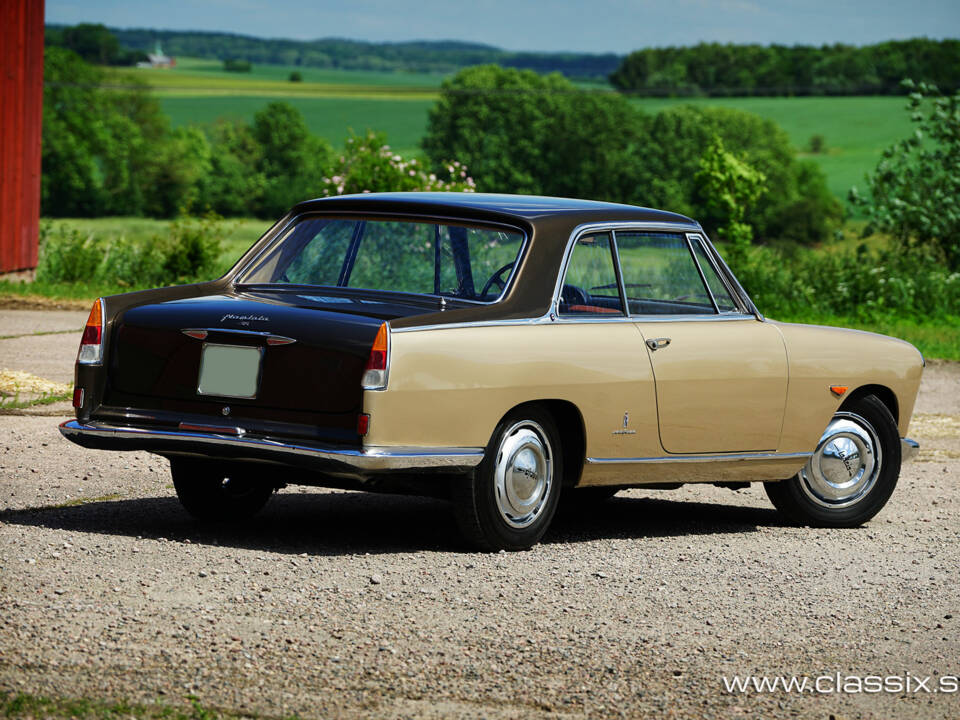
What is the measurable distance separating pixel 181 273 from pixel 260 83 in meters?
131

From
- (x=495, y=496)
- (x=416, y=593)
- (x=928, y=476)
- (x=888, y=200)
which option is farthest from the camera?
(x=888, y=200)

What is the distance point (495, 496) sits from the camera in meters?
6.58

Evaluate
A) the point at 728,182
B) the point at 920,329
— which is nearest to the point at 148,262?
the point at 920,329

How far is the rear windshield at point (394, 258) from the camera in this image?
692cm

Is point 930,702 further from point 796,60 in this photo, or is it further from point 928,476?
point 796,60

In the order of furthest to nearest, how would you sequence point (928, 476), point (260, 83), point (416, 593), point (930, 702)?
point (260, 83) → point (928, 476) → point (416, 593) → point (930, 702)

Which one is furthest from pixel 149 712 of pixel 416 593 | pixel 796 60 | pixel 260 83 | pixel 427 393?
pixel 260 83

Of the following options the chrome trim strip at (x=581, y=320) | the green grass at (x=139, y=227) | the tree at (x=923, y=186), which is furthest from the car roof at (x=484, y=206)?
the green grass at (x=139, y=227)

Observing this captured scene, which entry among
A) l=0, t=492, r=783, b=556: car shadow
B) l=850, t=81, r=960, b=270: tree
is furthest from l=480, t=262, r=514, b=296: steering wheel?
l=850, t=81, r=960, b=270: tree

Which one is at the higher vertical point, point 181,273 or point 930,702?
point 930,702

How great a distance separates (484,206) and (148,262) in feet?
60.1

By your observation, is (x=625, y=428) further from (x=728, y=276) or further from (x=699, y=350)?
(x=728, y=276)

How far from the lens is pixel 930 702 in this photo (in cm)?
484

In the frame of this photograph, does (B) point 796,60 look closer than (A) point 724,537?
No
